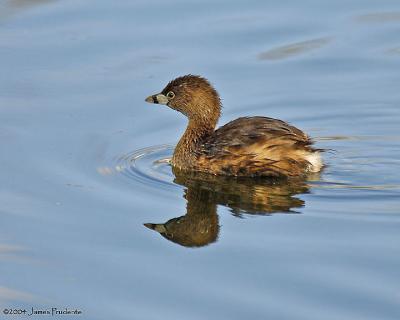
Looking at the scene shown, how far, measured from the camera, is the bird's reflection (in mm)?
9016

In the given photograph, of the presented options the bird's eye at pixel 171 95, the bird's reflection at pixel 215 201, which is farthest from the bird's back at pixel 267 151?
the bird's eye at pixel 171 95

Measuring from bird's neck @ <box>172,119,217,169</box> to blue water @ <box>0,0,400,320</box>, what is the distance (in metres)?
0.22

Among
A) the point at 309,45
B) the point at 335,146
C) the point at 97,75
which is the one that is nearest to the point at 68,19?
the point at 97,75

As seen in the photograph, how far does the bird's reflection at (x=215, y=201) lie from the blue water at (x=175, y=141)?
0.03 metres

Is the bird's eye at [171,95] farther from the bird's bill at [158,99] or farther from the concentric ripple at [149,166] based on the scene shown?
the concentric ripple at [149,166]

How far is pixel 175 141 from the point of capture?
11.6 metres

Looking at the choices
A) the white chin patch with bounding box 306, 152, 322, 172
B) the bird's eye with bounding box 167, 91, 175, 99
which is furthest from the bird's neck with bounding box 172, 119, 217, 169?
the white chin patch with bounding box 306, 152, 322, 172

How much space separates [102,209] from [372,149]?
2.89 m

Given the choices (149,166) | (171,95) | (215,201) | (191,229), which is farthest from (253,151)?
(191,229)

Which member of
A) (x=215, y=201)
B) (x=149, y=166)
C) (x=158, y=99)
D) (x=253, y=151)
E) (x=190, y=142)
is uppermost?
(x=158, y=99)

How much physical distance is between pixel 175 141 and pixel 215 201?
1.92 metres

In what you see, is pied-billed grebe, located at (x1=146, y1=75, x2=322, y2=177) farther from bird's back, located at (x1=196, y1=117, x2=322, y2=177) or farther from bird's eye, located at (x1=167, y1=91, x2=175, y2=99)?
bird's eye, located at (x1=167, y1=91, x2=175, y2=99)

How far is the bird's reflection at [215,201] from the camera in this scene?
9016 millimetres

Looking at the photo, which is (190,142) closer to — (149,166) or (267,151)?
(149,166)
